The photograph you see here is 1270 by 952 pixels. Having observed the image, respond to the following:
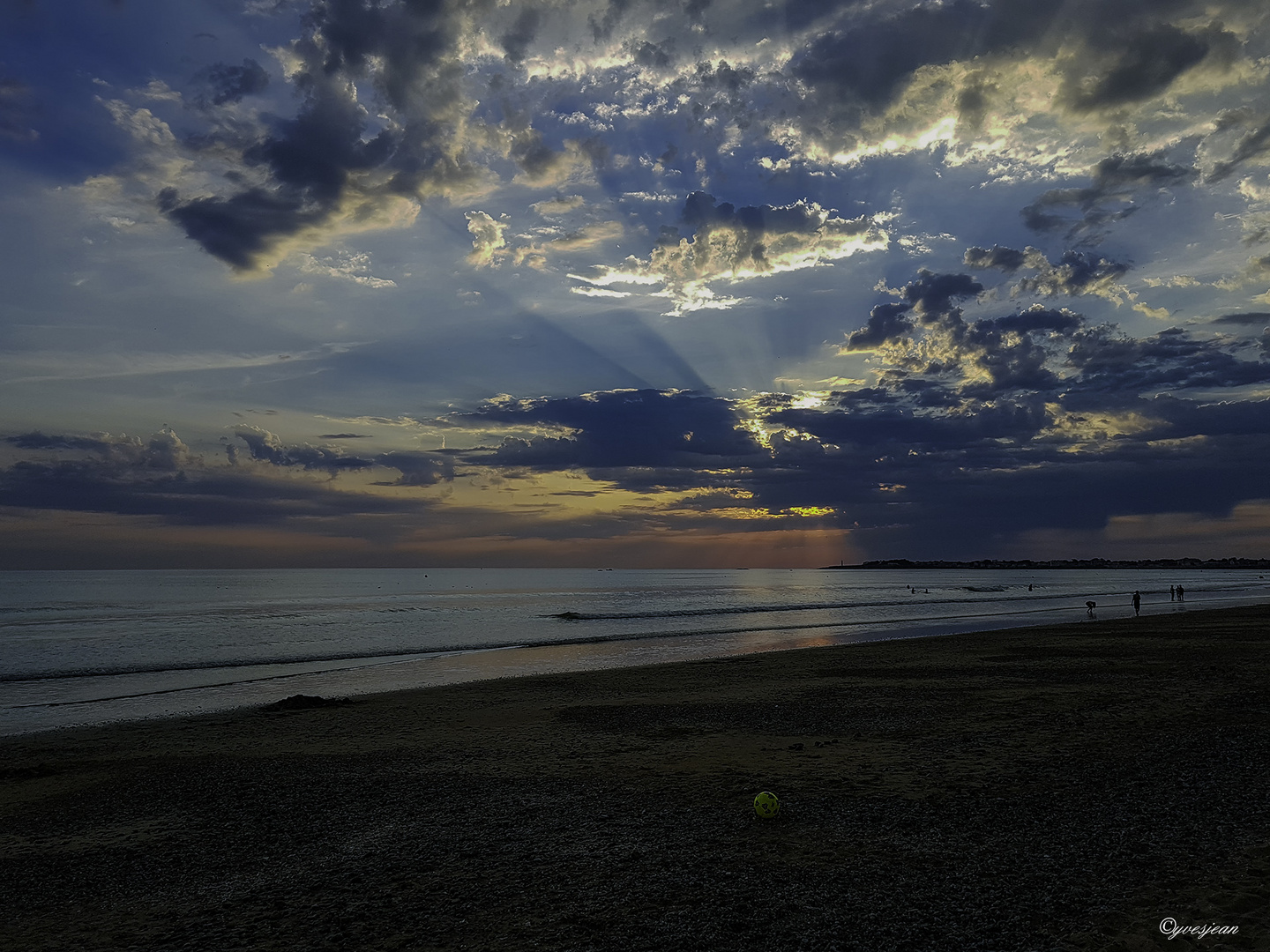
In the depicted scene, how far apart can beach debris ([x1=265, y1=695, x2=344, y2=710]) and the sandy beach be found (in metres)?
1.87

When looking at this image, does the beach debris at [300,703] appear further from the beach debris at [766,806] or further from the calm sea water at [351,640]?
the beach debris at [766,806]

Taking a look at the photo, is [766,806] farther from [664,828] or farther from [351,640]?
[351,640]

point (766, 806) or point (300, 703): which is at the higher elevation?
point (766, 806)

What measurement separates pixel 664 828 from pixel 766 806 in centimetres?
143

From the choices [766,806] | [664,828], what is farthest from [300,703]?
[766,806]

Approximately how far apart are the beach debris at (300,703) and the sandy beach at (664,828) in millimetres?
1872

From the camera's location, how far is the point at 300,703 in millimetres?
21594

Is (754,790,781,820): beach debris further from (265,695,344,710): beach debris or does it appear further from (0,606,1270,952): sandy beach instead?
(265,695,344,710): beach debris

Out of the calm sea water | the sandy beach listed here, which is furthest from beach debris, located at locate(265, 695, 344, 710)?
the calm sea water

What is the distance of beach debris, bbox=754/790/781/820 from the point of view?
9727mm

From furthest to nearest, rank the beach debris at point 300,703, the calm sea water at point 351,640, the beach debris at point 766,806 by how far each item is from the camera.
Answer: the calm sea water at point 351,640 < the beach debris at point 300,703 < the beach debris at point 766,806

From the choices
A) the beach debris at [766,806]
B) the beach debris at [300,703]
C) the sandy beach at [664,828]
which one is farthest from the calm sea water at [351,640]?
the beach debris at [766,806]

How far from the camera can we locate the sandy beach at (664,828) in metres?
6.87

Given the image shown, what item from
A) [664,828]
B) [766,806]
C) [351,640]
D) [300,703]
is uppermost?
[766,806]
